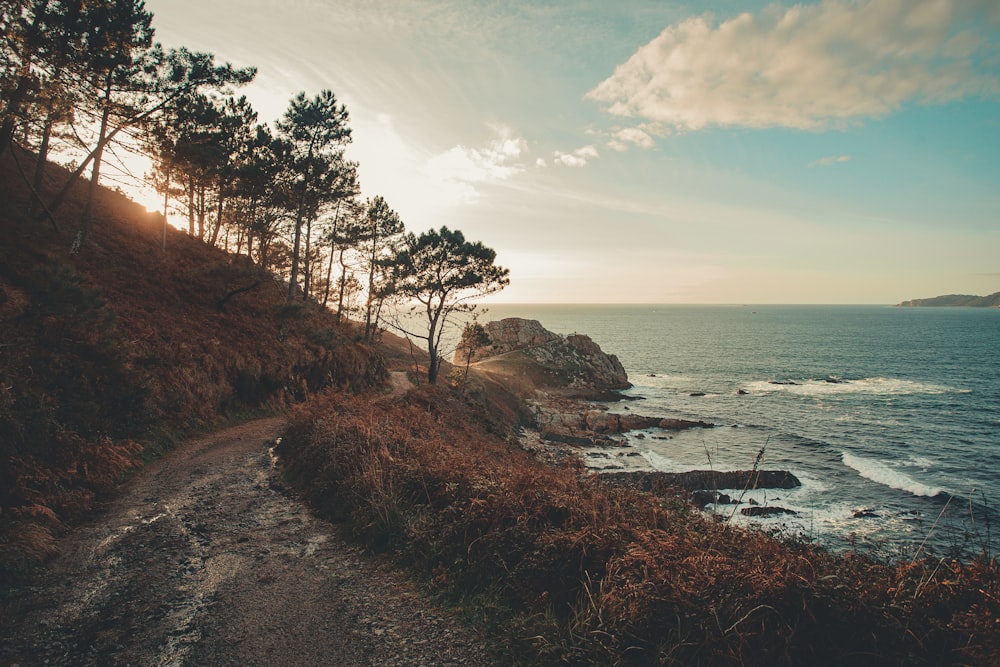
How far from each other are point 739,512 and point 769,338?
446ft

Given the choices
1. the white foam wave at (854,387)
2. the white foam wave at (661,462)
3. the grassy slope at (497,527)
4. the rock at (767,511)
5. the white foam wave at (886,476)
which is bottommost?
the white foam wave at (661,462)

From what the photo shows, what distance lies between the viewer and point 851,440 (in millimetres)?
38219

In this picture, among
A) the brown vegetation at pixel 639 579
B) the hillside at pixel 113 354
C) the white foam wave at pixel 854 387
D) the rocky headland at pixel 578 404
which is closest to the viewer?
the brown vegetation at pixel 639 579

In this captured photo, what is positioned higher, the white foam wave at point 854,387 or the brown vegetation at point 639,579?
the brown vegetation at point 639,579

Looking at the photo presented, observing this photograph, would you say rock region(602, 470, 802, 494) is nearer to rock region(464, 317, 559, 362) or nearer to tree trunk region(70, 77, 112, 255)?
tree trunk region(70, 77, 112, 255)

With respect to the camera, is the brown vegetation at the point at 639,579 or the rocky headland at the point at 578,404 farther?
the rocky headland at the point at 578,404

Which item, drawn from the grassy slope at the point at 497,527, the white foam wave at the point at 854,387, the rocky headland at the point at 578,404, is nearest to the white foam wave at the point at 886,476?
the rocky headland at the point at 578,404

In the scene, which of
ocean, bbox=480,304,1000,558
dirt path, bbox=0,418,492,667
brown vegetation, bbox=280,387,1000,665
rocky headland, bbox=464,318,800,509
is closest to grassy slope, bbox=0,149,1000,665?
brown vegetation, bbox=280,387,1000,665

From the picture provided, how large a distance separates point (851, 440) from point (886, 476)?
8.88m

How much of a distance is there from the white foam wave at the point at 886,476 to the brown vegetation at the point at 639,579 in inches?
1200

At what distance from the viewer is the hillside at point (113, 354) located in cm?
902

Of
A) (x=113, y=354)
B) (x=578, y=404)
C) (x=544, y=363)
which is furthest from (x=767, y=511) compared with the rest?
(x=544, y=363)

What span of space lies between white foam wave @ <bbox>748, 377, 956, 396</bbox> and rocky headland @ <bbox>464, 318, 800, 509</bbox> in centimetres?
1996

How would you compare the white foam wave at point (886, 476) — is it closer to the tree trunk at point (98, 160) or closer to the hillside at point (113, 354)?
the hillside at point (113, 354)
